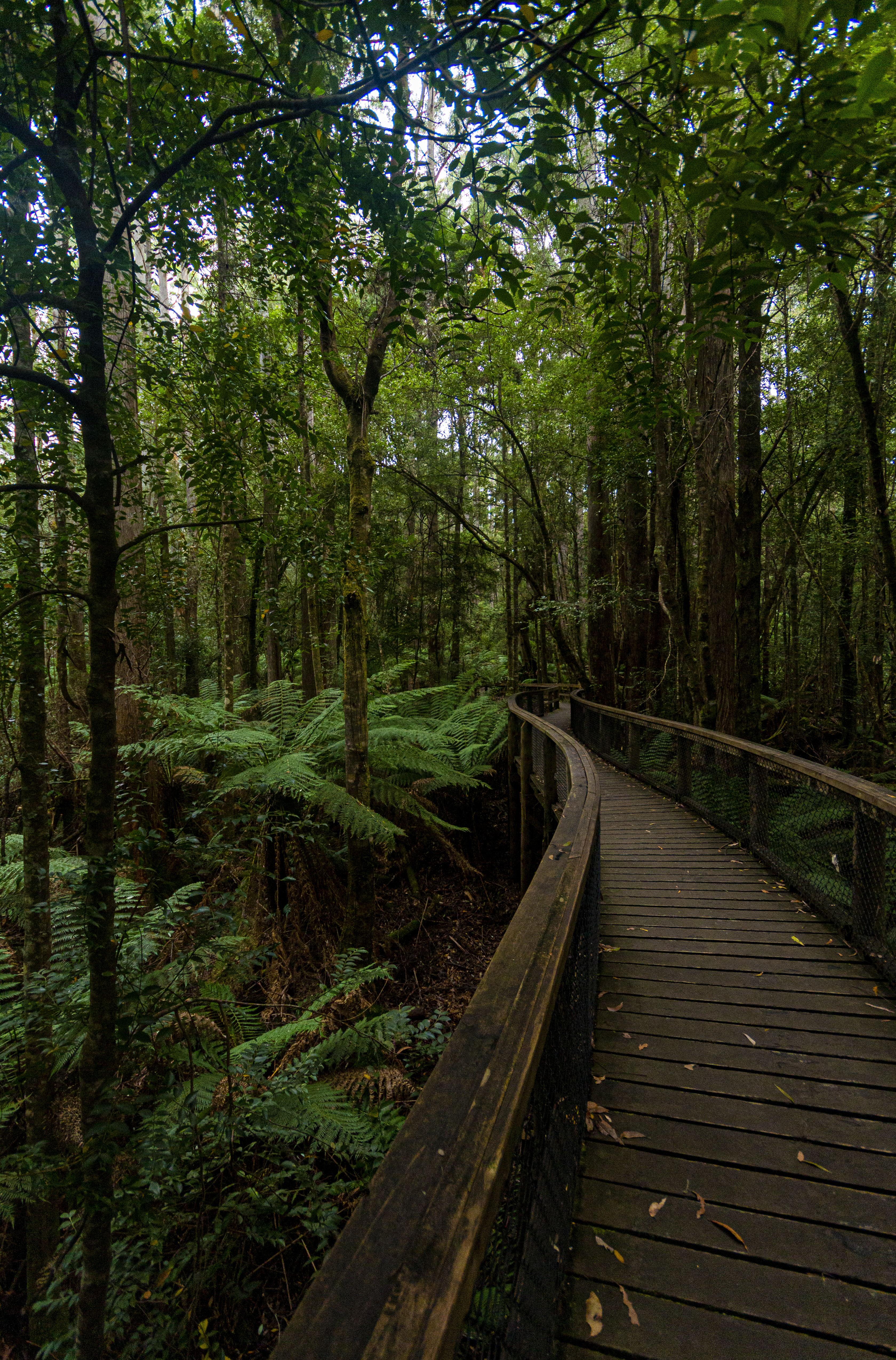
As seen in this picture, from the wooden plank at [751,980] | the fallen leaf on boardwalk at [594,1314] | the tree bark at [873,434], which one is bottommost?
the fallen leaf on boardwalk at [594,1314]

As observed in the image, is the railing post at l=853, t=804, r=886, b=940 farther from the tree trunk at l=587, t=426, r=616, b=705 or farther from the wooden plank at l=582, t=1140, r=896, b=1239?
the tree trunk at l=587, t=426, r=616, b=705

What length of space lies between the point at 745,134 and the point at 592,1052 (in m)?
3.73

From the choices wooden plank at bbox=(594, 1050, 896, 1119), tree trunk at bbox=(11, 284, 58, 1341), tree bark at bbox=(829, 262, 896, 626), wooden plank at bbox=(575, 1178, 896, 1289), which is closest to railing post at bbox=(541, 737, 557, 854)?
wooden plank at bbox=(594, 1050, 896, 1119)

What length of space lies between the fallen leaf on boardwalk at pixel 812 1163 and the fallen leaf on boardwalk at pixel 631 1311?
34.2 inches

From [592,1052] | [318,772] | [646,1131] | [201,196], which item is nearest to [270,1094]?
[592,1052]

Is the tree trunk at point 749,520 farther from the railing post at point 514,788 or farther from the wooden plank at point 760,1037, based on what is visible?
the wooden plank at point 760,1037

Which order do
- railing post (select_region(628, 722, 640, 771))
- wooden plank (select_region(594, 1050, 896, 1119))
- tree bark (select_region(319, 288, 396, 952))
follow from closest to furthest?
wooden plank (select_region(594, 1050, 896, 1119)) → tree bark (select_region(319, 288, 396, 952)) → railing post (select_region(628, 722, 640, 771))

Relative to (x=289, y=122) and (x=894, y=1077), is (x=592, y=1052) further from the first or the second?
(x=289, y=122)

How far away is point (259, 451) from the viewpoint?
324cm

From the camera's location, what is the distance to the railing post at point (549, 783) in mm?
6066

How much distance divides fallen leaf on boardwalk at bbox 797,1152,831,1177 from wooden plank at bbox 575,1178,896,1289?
224 millimetres

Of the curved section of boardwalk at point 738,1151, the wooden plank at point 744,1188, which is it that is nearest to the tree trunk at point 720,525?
the curved section of boardwalk at point 738,1151

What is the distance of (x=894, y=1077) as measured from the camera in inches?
98.7

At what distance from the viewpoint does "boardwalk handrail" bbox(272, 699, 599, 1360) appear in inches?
28.2
